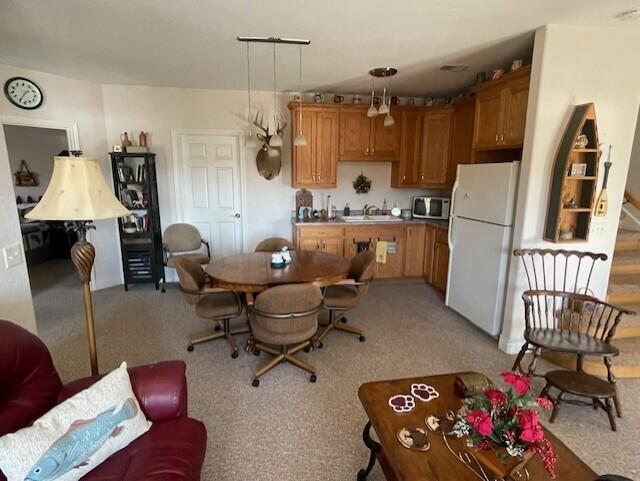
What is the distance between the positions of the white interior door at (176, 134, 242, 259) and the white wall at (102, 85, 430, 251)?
0.44ft

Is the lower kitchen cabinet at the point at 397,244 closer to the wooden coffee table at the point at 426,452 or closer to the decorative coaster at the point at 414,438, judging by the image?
the wooden coffee table at the point at 426,452

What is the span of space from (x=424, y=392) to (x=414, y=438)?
1.09 feet

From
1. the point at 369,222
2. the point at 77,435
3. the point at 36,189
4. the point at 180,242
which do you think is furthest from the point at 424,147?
the point at 36,189

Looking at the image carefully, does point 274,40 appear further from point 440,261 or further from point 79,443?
point 440,261

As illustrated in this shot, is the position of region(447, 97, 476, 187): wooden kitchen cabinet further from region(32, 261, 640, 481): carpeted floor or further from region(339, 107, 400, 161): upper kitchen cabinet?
region(32, 261, 640, 481): carpeted floor

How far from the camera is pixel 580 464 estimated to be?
130 cm

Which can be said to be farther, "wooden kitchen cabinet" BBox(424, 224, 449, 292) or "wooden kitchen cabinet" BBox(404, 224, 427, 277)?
"wooden kitchen cabinet" BBox(404, 224, 427, 277)

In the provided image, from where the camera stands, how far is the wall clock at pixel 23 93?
3.65 metres

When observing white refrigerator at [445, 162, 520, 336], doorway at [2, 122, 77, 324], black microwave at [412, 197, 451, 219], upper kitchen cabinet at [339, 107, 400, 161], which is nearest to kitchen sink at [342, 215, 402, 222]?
black microwave at [412, 197, 451, 219]

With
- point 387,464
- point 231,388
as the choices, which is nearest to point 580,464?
point 387,464

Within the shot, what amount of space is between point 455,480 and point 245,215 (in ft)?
14.0

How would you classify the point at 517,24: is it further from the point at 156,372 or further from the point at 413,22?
the point at 156,372

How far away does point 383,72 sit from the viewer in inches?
149

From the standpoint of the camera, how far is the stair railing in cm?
351
